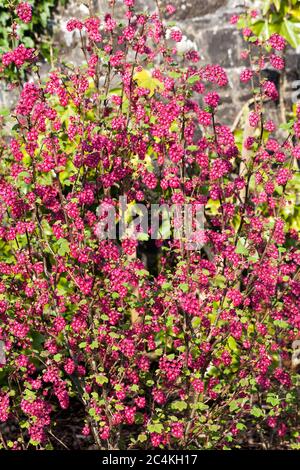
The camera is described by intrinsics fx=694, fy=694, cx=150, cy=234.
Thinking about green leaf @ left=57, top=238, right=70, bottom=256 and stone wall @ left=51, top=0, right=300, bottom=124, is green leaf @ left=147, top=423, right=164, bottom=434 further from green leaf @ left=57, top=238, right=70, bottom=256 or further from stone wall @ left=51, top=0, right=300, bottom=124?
stone wall @ left=51, top=0, right=300, bottom=124

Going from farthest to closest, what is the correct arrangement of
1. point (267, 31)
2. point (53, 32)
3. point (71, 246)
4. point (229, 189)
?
1. point (53, 32)
2. point (267, 31)
3. point (229, 189)
4. point (71, 246)

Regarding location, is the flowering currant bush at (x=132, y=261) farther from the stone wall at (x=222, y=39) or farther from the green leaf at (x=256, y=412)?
the stone wall at (x=222, y=39)

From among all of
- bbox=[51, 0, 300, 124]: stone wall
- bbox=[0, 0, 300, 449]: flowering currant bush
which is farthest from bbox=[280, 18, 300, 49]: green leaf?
bbox=[0, 0, 300, 449]: flowering currant bush

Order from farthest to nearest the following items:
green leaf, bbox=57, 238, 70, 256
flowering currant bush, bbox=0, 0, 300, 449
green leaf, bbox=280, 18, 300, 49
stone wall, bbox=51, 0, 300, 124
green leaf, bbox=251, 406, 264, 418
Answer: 1. stone wall, bbox=51, 0, 300, 124
2. green leaf, bbox=280, 18, 300, 49
3. green leaf, bbox=251, 406, 264, 418
4. flowering currant bush, bbox=0, 0, 300, 449
5. green leaf, bbox=57, 238, 70, 256

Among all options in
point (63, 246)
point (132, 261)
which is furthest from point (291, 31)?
point (63, 246)

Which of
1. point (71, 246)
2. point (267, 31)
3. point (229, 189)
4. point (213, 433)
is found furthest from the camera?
point (267, 31)

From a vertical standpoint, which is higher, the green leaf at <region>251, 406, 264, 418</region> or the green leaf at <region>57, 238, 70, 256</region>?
the green leaf at <region>57, 238, 70, 256</region>

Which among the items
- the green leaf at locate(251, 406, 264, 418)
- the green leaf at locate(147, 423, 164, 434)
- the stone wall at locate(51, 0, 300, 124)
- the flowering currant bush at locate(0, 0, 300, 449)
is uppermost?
the stone wall at locate(51, 0, 300, 124)

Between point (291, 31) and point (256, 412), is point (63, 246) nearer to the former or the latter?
point (256, 412)

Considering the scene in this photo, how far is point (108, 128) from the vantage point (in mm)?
3277

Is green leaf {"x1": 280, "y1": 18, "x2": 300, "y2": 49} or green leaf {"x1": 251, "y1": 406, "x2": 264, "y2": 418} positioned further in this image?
green leaf {"x1": 280, "y1": 18, "x2": 300, "y2": 49}

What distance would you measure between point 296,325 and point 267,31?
2629 mm

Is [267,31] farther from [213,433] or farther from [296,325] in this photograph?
[213,433]
